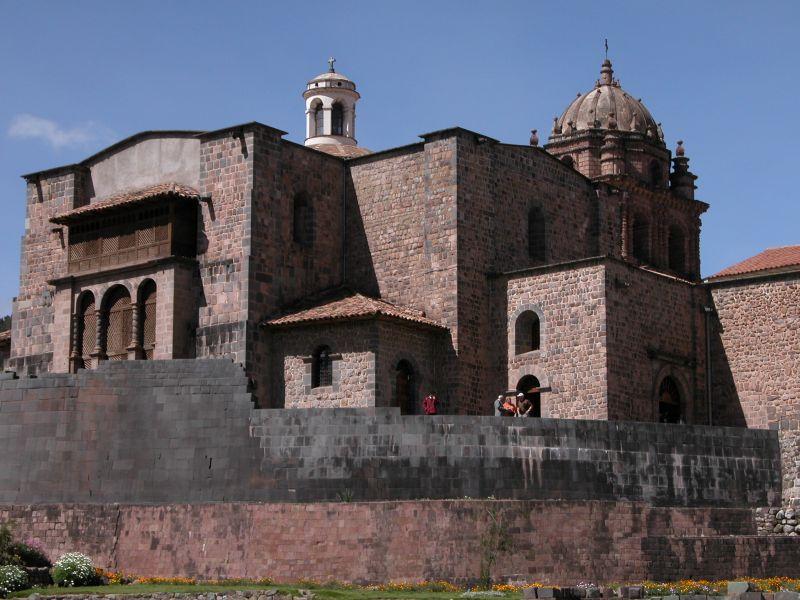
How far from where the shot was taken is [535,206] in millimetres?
45031

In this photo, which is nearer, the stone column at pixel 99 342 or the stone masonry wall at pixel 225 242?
the stone masonry wall at pixel 225 242

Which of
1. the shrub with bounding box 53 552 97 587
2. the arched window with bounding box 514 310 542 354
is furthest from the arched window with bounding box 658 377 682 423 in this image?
the shrub with bounding box 53 552 97 587

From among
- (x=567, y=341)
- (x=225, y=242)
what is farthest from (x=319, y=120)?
(x=567, y=341)

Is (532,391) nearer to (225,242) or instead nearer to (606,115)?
(225,242)

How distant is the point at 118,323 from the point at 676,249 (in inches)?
866

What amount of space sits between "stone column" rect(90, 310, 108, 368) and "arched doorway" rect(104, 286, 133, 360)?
8cm

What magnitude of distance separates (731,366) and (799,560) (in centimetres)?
910

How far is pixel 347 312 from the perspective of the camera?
131ft

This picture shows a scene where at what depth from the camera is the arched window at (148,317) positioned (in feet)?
137

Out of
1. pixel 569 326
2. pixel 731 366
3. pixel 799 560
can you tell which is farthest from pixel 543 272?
pixel 799 560

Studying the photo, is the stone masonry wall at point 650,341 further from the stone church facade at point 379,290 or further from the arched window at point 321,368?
the arched window at point 321,368

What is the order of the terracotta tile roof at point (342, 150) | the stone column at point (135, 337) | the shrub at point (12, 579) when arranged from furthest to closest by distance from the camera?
the terracotta tile roof at point (342, 150)
the stone column at point (135, 337)
the shrub at point (12, 579)

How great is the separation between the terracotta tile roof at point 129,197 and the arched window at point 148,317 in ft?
7.36

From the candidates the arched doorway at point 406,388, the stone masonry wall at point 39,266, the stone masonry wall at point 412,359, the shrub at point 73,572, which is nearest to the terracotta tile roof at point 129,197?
the stone masonry wall at point 39,266
